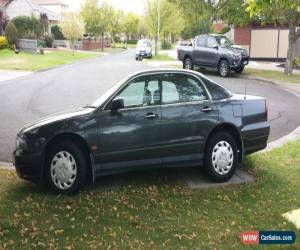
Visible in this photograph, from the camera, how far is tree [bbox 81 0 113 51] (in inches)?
2304

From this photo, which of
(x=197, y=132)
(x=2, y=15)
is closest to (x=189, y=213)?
(x=197, y=132)

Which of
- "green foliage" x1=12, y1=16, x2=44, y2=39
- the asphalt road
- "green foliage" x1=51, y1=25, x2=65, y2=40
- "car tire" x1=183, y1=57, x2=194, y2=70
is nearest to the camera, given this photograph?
the asphalt road

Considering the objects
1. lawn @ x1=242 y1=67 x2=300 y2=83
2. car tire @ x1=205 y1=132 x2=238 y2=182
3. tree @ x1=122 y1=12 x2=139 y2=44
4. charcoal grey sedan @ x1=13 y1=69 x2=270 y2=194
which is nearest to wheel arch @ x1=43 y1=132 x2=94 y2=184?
charcoal grey sedan @ x1=13 y1=69 x2=270 y2=194

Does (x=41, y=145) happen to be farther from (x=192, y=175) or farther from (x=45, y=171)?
(x=192, y=175)

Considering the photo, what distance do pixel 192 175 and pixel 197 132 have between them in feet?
2.61

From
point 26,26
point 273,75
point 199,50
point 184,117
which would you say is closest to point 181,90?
point 184,117

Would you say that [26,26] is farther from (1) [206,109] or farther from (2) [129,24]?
(1) [206,109]

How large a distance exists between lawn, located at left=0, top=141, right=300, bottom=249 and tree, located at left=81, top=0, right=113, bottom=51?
172ft

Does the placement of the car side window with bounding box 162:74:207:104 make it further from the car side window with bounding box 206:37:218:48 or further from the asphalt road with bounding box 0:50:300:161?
the car side window with bounding box 206:37:218:48

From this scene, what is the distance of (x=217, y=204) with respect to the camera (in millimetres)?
6547

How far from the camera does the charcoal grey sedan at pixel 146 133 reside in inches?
264

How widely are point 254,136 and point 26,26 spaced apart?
4219 centimetres

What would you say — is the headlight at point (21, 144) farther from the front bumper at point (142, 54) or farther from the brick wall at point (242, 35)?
the front bumper at point (142, 54)

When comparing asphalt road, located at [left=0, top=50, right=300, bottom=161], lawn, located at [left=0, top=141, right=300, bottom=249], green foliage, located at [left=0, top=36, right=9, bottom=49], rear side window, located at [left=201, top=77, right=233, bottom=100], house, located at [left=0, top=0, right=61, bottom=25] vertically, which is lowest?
asphalt road, located at [left=0, top=50, right=300, bottom=161]
